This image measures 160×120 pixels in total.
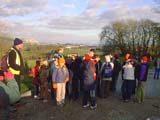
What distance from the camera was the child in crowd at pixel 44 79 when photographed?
1564 centimetres

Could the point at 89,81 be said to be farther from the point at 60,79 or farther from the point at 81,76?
the point at 60,79

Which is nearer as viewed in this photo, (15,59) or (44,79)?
(15,59)

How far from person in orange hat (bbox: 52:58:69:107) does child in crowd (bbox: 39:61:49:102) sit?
111 centimetres

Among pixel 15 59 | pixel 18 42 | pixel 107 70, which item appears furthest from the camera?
pixel 107 70

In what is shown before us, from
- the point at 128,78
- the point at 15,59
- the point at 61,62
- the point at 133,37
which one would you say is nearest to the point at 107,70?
the point at 128,78

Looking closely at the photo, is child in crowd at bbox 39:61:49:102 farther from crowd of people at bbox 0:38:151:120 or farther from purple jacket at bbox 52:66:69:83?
purple jacket at bbox 52:66:69:83

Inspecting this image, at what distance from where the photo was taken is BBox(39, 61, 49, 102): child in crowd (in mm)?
15641

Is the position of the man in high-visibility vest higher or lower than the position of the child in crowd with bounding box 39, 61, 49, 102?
higher

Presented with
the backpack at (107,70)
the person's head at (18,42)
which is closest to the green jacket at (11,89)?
the person's head at (18,42)

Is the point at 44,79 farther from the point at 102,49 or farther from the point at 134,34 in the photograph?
the point at 134,34

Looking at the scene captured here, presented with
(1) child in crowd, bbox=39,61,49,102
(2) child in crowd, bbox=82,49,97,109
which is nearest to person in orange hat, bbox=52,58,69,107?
(2) child in crowd, bbox=82,49,97,109

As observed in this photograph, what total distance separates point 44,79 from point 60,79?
4.65 feet

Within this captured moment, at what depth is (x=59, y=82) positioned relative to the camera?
573 inches

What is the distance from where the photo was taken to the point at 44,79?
1576cm
